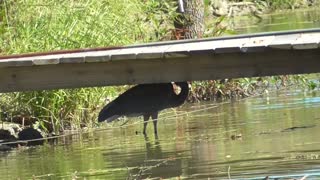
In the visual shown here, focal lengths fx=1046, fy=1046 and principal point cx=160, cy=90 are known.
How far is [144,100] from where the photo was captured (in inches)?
515

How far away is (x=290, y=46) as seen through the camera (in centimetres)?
1049

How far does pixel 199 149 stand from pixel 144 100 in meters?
1.44

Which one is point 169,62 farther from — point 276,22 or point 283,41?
point 276,22

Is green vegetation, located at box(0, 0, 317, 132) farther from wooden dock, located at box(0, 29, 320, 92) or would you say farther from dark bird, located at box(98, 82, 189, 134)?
wooden dock, located at box(0, 29, 320, 92)

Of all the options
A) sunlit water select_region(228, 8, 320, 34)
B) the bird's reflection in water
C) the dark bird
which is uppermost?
sunlit water select_region(228, 8, 320, 34)

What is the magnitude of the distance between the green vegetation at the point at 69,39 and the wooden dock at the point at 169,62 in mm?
2369

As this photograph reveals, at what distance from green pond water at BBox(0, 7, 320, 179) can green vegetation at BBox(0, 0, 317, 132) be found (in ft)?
1.60

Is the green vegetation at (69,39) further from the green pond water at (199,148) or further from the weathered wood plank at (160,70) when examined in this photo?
the weathered wood plank at (160,70)

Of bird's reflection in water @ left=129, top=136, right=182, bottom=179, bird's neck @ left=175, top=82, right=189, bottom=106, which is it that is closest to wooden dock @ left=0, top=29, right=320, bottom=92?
bird's reflection in water @ left=129, top=136, right=182, bottom=179

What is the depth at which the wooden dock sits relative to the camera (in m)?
10.9

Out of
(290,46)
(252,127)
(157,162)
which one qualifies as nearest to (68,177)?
(157,162)

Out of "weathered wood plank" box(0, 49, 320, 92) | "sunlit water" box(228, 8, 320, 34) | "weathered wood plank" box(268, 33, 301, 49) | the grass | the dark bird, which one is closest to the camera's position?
"weathered wood plank" box(268, 33, 301, 49)

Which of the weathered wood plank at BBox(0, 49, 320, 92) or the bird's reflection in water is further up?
the weathered wood plank at BBox(0, 49, 320, 92)

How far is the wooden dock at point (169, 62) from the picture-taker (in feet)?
35.8
